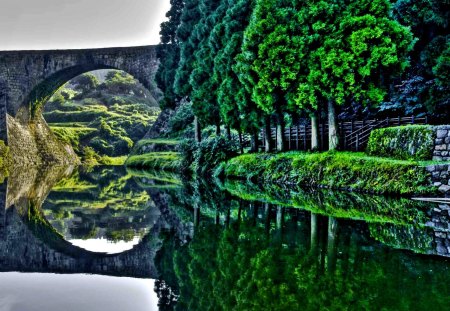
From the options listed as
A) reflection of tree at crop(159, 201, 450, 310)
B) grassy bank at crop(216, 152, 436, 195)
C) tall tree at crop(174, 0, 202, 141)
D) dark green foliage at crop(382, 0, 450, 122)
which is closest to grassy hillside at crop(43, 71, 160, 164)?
tall tree at crop(174, 0, 202, 141)

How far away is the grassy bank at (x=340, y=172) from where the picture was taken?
11.9 meters

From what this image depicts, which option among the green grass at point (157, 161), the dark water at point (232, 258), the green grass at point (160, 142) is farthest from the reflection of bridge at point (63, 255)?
the green grass at point (160, 142)

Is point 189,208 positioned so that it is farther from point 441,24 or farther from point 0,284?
point 441,24

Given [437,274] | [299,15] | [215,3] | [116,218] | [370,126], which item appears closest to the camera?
[437,274]

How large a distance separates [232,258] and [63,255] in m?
2.28

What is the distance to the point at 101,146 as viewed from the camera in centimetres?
6019

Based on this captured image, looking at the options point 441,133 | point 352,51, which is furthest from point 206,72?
point 441,133

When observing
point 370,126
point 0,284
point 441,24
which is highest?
point 441,24

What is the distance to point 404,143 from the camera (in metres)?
13.2

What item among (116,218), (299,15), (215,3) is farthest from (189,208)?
(215,3)

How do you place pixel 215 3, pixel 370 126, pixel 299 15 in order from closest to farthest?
pixel 299 15 → pixel 370 126 → pixel 215 3

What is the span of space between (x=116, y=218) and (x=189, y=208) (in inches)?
75.4

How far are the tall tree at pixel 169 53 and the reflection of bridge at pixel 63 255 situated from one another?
2320cm

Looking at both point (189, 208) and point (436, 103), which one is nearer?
point (189, 208)
